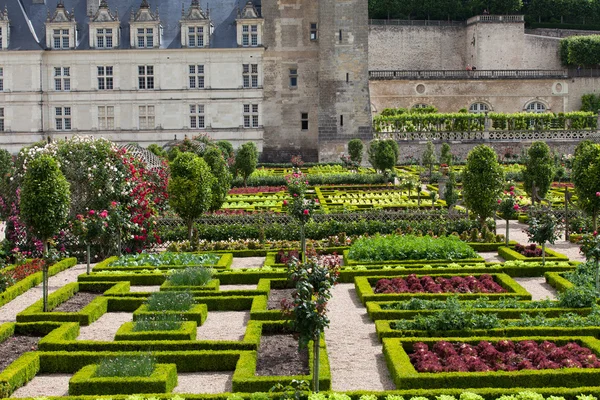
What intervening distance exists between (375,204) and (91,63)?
2252cm

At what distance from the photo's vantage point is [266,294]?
16.4 m

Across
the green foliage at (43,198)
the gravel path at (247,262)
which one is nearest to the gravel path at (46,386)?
the green foliage at (43,198)

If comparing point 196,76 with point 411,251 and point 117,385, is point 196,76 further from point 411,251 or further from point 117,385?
point 117,385

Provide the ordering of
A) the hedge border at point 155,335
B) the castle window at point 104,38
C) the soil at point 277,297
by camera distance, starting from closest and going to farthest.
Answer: the hedge border at point 155,335 < the soil at point 277,297 < the castle window at point 104,38

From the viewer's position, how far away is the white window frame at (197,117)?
45.0 m

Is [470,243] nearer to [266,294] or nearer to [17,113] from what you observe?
[266,294]

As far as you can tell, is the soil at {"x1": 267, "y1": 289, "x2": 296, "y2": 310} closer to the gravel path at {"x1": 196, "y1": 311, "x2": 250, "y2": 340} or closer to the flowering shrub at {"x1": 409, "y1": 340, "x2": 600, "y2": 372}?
the gravel path at {"x1": 196, "y1": 311, "x2": 250, "y2": 340}

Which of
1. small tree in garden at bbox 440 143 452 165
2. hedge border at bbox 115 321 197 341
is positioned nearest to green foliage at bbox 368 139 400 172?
small tree in garden at bbox 440 143 452 165

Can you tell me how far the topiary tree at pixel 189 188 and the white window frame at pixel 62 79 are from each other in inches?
982

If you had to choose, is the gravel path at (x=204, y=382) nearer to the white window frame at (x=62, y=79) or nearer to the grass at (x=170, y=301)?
the grass at (x=170, y=301)

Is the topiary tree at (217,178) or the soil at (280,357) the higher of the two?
the topiary tree at (217,178)

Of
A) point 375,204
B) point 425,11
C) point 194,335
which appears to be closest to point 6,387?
point 194,335

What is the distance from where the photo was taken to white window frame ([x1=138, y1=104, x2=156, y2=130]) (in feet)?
148

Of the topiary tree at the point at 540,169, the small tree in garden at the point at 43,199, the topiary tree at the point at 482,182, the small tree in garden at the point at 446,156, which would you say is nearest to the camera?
the small tree in garden at the point at 43,199
